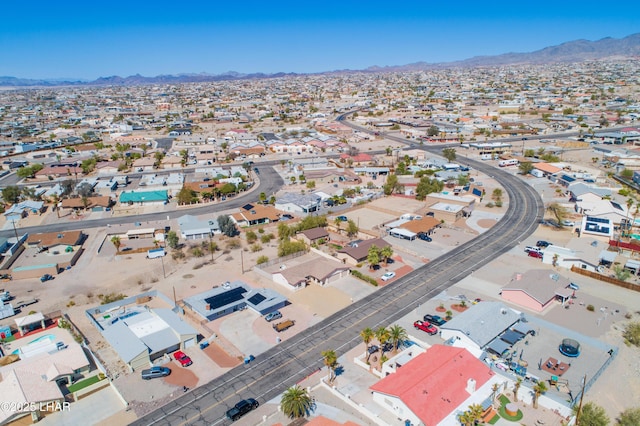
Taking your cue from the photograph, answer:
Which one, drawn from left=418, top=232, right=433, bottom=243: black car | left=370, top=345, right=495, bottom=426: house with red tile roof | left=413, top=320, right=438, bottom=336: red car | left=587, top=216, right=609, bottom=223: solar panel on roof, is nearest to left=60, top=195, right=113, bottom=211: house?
left=418, top=232, right=433, bottom=243: black car

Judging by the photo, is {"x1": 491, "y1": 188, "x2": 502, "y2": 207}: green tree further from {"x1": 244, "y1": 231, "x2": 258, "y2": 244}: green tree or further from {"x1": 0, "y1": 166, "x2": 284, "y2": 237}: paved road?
{"x1": 244, "y1": 231, "x2": 258, "y2": 244}: green tree

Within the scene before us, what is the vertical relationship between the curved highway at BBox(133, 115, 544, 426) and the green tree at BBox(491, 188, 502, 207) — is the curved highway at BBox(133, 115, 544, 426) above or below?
below

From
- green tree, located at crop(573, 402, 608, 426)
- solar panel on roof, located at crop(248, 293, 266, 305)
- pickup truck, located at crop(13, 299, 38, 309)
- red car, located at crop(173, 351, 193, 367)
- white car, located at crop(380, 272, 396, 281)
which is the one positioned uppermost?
green tree, located at crop(573, 402, 608, 426)

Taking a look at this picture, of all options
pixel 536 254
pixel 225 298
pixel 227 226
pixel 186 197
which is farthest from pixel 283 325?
pixel 186 197

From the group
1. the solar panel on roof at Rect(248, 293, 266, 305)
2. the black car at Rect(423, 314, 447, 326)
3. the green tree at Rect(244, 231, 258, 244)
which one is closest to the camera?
the black car at Rect(423, 314, 447, 326)

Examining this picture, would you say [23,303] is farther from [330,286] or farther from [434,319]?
[434,319]

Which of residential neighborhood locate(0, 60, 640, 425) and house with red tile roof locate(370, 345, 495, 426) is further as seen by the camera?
residential neighborhood locate(0, 60, 640, 425)

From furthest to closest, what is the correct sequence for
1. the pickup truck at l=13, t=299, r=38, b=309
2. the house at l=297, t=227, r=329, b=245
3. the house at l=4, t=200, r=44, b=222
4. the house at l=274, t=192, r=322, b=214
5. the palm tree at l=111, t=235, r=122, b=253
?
the house at l=274, t=192, r=322, b=214 < the house at l=4, t=200, r=44, b=222 < the house at l=297, t=227, r=329, b=245 < the palm tree at l=111, t=235, r=122, b=253 < the pickup truck at l=13, t=299, r=38, b=309

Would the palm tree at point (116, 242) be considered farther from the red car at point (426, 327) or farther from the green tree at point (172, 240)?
the red car at point (426, 327)
